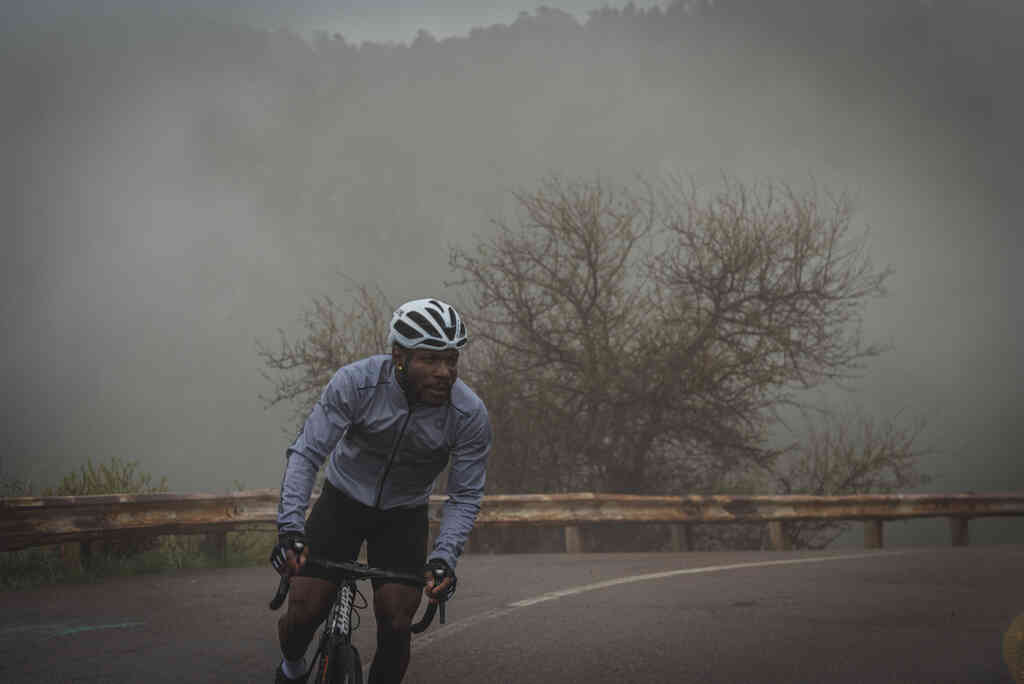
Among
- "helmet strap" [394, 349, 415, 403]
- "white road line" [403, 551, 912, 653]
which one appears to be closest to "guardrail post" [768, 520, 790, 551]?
"white road line" [403, 551, 912, 653]

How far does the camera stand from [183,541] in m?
12.2

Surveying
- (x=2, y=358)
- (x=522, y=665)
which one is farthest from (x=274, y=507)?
(x=2, y=358)

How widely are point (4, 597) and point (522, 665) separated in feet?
16.7

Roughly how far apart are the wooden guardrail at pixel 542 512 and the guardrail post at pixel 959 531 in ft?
0.05

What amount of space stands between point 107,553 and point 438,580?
8.14 meters

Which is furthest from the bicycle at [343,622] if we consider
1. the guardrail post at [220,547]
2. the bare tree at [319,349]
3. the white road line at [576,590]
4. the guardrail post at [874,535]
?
the bare tree at [319,349]

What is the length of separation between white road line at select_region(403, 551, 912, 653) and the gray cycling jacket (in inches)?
101

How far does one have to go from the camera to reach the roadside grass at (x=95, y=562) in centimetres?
948

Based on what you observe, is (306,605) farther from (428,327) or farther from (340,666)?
(428,327)

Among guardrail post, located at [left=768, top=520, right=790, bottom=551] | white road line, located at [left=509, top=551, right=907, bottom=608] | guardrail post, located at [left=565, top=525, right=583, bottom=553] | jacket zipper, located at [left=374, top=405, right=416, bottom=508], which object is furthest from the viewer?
guardrail post, located at [left=768, top=520, right=790, bottom=551]

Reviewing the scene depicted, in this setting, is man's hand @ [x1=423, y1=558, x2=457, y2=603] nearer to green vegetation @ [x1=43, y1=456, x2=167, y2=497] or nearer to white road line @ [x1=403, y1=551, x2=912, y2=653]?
white road line @ [x1=403, y1=551, x2=912, y2=653]

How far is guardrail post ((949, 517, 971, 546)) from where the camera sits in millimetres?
14750

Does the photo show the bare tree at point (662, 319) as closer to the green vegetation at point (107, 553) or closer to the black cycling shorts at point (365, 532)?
→ the green vegetation at point (107, 553)

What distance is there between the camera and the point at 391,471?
156 inches
